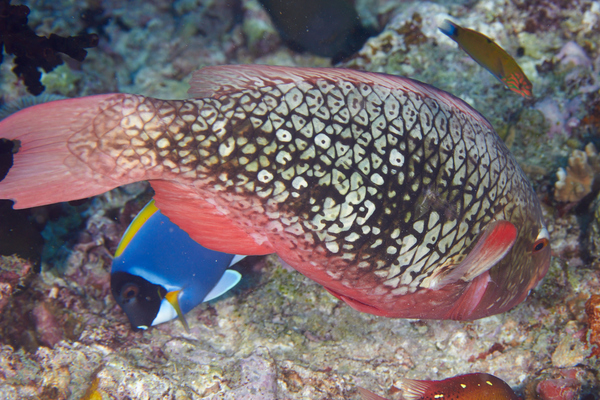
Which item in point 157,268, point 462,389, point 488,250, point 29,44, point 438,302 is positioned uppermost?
point 488,250

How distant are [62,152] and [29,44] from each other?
1.99 meters

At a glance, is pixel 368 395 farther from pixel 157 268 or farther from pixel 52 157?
pixel 52 157

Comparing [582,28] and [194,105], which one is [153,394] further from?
[582,28]

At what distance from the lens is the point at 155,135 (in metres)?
1.61

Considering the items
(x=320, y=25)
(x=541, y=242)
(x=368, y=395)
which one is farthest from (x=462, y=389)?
(x=320, y=25)

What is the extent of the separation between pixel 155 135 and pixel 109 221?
1.97 metres

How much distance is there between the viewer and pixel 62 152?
59.9 inches

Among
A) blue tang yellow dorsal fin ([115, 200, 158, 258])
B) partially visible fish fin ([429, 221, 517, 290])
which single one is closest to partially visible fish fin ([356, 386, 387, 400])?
partially visible fish fin ([429, 221, 517, 290])

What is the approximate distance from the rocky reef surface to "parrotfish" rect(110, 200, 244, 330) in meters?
0.41

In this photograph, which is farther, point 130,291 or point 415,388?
point 130,291

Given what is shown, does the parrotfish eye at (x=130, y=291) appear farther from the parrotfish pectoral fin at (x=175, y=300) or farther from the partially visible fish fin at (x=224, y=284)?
the partially visible fish fin at (x=224, y=284)

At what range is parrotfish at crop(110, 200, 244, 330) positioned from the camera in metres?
2.23

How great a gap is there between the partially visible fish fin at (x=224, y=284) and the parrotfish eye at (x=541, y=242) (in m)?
1.95

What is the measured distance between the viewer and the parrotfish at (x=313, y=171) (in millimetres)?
1556
